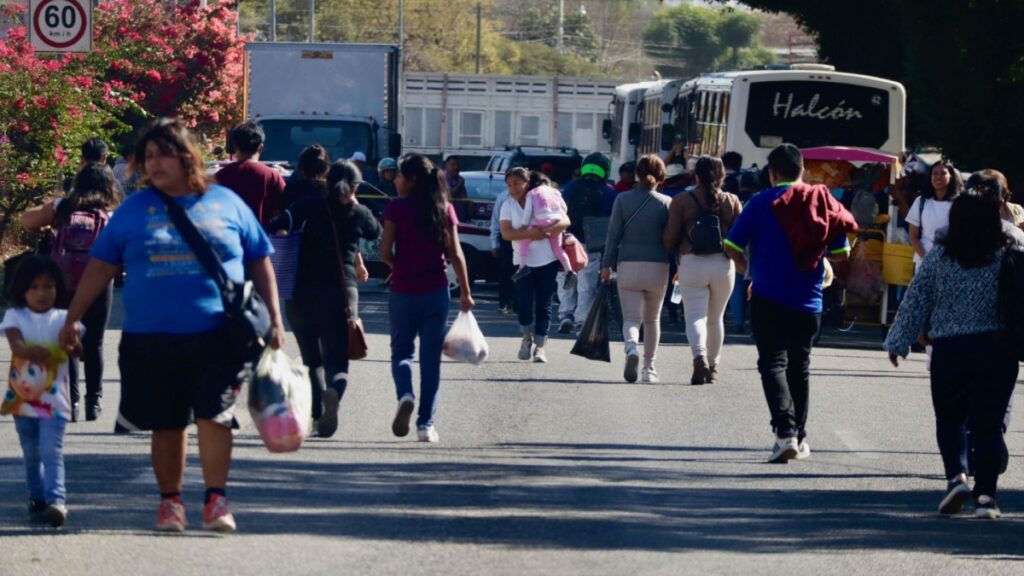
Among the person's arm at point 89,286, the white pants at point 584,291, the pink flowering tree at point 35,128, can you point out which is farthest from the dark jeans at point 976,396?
the pink flowering tree at point 35,128

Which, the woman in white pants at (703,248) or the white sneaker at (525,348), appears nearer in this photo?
the woman in white pants at (703,248)

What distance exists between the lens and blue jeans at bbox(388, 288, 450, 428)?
10523 mm

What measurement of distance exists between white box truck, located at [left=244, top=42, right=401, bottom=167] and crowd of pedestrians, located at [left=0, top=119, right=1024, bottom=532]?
451 inches

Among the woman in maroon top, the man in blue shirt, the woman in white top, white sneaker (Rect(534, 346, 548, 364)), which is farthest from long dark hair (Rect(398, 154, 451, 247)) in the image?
white sneaker (Rect(534, 346, 548, 364))

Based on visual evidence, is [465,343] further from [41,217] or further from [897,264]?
[897,264]

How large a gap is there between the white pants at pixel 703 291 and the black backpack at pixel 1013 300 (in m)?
4.66

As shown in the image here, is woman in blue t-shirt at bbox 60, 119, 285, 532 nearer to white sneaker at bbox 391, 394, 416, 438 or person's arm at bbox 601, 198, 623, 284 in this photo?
white sneaker at bbox 391, 394, 416, 438

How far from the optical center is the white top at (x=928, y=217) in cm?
1347

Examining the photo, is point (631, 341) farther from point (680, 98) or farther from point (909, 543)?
point (680, 98)

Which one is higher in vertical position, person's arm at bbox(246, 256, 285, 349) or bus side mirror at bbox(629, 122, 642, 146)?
person's arm at bbox(246, 256, 285, 349)

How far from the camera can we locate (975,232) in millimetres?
8883

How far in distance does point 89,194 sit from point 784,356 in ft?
14.1

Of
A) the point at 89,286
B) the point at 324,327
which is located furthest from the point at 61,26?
the point at 89,286

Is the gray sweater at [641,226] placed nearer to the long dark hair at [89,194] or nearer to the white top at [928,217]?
the white top at [928,217]
